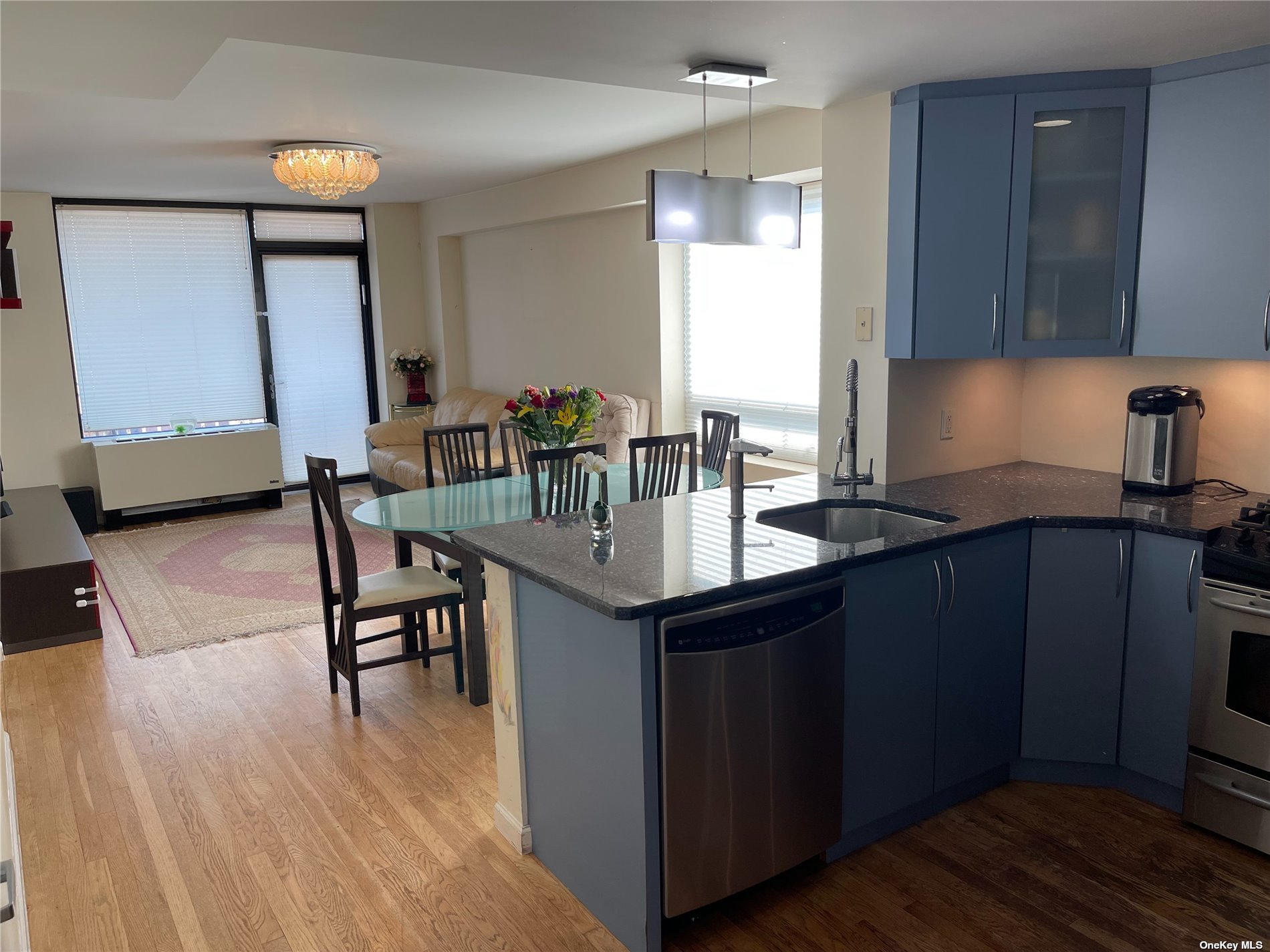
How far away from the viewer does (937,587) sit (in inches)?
107

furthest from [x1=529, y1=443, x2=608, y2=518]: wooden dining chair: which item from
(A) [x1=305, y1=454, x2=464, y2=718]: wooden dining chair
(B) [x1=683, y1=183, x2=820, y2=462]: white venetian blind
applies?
(B) [x1=683, y1=183, x2=820, y2=462]: white venetian blind

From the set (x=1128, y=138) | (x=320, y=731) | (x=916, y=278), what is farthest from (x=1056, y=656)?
(x=320, y=731)

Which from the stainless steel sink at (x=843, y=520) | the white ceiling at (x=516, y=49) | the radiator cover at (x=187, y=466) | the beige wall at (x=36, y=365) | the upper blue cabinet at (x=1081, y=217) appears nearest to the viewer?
the white ceiling at (x=516, y=49)

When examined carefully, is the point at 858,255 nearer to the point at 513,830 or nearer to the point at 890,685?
the point at 890,685

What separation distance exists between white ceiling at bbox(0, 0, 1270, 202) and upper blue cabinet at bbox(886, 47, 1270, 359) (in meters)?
0.13

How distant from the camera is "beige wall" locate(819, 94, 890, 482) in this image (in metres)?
3.31

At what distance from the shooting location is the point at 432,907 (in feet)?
8.14

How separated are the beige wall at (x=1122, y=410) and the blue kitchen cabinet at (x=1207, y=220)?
36 centimetres

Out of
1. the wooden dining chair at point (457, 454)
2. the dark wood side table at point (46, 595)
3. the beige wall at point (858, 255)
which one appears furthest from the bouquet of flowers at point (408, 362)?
the beige wall at point (858, 255)

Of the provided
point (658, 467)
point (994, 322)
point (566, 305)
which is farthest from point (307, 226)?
point (994, 322)

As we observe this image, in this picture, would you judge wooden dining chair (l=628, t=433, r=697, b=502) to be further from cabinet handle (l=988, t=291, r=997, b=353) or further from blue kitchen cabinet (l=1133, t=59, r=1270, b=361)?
blue kitchen cabinet (l=1133, t=59, r=1270, b=361)

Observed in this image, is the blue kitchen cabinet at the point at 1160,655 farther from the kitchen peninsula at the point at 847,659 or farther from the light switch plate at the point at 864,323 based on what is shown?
the light switch plate at the point at 864,323

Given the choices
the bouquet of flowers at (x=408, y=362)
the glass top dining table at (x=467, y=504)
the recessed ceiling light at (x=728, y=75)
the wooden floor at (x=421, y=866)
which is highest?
the recessed ceiling light at (x=728, y=75)

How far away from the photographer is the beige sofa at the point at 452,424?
19.6ft
